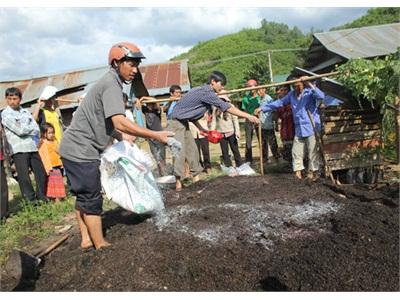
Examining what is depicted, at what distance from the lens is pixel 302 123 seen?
6027 mm

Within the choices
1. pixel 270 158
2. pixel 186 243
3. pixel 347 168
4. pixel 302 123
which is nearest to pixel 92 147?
pixel 186 243

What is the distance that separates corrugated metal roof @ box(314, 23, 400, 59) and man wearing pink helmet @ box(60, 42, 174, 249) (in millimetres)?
9271

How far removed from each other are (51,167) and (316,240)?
14.3ft

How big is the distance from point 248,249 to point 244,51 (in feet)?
166

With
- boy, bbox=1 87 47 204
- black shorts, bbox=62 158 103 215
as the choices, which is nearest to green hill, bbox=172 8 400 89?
boy, bbox=1 87 47 204

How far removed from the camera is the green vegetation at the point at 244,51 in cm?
4119

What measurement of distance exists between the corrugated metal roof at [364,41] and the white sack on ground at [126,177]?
30.0ft

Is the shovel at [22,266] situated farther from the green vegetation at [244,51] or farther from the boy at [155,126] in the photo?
the green vegetation at [244,51]

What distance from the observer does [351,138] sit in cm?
598

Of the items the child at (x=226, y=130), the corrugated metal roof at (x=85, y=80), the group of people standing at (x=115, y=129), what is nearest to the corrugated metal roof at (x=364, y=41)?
the group of people standing at (x=115, y=129)

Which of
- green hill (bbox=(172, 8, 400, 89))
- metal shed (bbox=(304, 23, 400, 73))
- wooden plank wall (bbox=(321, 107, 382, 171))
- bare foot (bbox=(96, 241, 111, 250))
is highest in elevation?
green hill (bbox=(172, 8, 400, 89))

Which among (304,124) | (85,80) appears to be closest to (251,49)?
(85,80)

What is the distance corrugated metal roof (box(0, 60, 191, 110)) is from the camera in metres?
14.3

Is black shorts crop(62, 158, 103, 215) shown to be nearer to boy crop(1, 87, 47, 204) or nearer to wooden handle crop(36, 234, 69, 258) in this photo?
wooden handle crop(36, 234, 69, 258)
